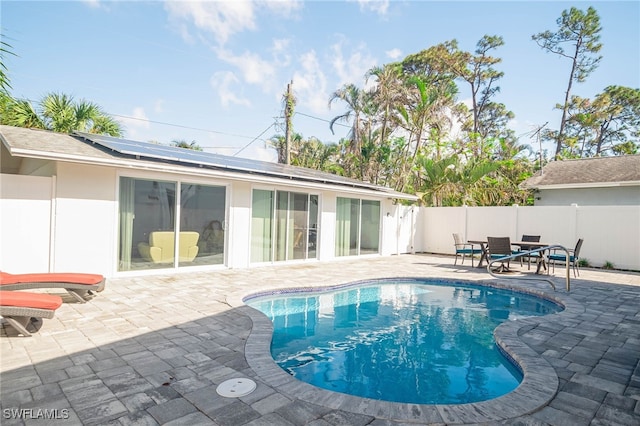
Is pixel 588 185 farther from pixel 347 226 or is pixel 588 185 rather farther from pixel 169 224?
pixel 169 224

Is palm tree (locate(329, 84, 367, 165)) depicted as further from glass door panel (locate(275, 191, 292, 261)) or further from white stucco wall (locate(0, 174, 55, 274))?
white stucco wall (locate(0, 174, 55, 274))

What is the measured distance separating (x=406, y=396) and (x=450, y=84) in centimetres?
1997

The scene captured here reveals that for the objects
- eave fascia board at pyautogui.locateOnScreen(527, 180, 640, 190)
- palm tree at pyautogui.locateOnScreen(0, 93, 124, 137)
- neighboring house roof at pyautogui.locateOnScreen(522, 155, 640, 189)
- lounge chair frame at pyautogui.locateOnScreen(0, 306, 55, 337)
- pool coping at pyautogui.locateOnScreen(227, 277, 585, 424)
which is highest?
palm tree at pyautogui.locateOnScreen(0, 93, 124, 137)

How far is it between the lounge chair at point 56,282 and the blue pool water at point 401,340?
9.88ft

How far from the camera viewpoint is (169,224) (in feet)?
28.6

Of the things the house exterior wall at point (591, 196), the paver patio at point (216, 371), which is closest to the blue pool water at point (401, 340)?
the paver patio at point (216, 371)

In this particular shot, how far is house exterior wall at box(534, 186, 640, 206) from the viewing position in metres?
14.5

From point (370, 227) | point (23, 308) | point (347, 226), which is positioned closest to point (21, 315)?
point (23, 308)

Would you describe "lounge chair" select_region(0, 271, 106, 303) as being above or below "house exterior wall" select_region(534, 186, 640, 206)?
below

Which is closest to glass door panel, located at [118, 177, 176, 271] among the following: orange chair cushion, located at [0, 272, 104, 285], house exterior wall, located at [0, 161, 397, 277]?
house exterior wall, located at [0, 161, 397, 277]

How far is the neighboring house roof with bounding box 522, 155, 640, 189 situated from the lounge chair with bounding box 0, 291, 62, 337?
60.5 feet

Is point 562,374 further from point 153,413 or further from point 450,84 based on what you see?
point 450,84

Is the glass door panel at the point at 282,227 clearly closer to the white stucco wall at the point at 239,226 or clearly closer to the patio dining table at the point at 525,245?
the white stucco wall at the point at 239,226

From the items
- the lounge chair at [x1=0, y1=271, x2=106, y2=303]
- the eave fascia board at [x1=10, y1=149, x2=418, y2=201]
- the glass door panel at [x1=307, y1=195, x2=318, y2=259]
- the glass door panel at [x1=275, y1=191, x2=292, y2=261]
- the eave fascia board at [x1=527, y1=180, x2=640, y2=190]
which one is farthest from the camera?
the eave fascia board at [x1=527, y1=180, x2=640, y2=190]
